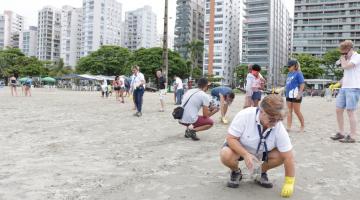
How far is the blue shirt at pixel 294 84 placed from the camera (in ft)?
27.3

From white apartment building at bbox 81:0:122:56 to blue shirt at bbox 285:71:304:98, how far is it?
14033cm

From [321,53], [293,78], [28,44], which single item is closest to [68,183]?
[293,78]

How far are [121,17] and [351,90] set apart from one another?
520 ft

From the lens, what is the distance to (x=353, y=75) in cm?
701

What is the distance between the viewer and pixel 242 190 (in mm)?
3906

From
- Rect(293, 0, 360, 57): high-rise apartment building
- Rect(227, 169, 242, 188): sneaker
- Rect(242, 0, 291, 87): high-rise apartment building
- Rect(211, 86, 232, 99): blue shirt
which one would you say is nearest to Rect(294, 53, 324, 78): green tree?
Rect(293, 0, 360, 57): high-rise apartment building

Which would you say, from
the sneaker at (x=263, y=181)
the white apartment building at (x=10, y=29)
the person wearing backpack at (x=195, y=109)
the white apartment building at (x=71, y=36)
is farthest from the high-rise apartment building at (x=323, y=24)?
the white apartment building at (x=10, y=29)

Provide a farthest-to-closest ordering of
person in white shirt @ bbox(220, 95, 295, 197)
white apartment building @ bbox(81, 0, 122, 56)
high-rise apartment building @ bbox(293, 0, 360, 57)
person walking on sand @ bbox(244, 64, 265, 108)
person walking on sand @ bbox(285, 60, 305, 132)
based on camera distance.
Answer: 1. white apartment building @ bbox(81, 0, 122, 56)
2. high-rise apartment building @ bbox(293, 0, 360, 57)
3. person walking on sand @ bbox(244, 64, 265, 108)
4. person walking on sand @ bbox(285, 60, 305, 132)
5. person in white shirt @ bbox(220, 95, 295, 197)

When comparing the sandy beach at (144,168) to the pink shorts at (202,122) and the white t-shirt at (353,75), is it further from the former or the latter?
the white t-shirt at (353,75)

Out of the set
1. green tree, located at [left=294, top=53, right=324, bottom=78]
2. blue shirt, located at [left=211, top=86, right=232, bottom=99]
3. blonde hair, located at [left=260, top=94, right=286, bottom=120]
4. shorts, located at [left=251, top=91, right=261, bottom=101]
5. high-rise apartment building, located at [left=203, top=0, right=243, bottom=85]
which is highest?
high-rise apartment building, located at [left=203, top=0, right=243, bottom=85]

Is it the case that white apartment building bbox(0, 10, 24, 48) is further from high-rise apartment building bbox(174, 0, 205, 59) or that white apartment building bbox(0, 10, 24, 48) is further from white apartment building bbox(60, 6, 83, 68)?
high-rise apartment building bbox(174, 0, 205, 59)

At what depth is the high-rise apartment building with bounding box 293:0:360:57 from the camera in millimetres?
107500

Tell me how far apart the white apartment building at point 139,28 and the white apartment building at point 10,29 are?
169ft

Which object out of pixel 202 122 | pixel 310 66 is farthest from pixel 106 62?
pixel 202 122
